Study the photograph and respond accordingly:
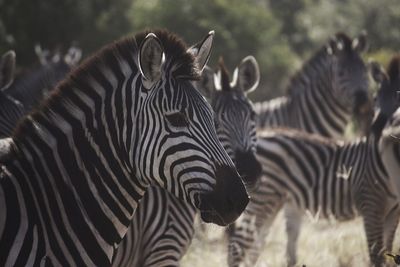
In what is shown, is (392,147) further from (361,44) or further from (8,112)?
(361,44)

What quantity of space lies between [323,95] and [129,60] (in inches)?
321

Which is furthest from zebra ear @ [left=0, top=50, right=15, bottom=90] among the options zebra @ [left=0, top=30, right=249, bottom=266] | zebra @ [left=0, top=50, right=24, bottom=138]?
zebra @ [left=0, top=30, right=249, bottom=266]

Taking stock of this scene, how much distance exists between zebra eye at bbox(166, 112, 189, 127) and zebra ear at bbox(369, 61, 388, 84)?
3675 mm

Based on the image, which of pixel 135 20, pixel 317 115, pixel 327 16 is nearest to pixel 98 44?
pixel 135 20

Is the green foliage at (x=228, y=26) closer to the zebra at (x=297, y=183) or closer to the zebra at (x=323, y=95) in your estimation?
the zebra at (x=323, y=95)

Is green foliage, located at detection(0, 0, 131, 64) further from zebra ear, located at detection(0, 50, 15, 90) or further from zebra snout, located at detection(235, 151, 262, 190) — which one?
zebra snout, located at detection(235, 151, 262, 190)

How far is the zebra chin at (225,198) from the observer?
3748mm

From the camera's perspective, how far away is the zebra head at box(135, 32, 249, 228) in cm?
377

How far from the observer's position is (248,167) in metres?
6.14

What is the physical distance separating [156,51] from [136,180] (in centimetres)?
79

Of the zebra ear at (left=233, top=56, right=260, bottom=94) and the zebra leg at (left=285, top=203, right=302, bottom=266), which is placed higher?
the zebra ear at (left=233, top=56, right=260, bottom=94)

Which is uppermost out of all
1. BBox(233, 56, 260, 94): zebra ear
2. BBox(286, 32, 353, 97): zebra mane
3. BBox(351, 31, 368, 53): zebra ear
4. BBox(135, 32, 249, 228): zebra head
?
BBox(351, 31, 368, 53): zebra ear

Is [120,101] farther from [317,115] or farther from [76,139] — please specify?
[317,115]

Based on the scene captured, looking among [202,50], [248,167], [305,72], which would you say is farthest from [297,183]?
[305,72]
